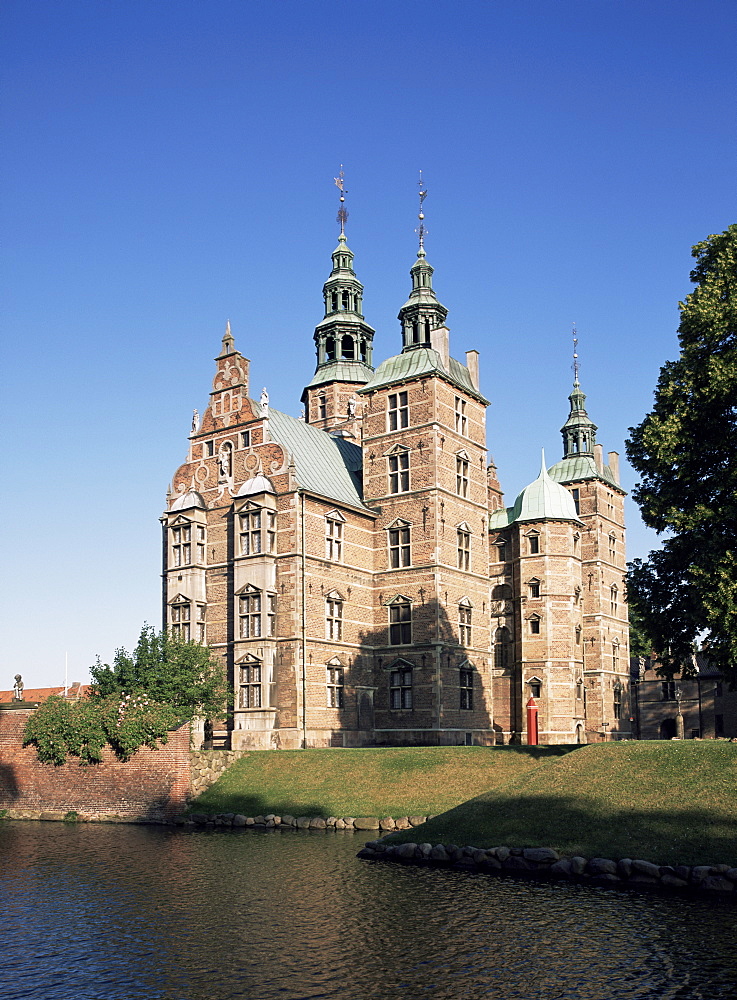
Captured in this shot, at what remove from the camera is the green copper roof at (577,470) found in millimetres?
74812

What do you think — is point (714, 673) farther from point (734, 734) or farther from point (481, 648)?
point (481, 648)

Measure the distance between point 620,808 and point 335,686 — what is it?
25.8 m

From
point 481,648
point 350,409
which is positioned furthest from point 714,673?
point 350,409

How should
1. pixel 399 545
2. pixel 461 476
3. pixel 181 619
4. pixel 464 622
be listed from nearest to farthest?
pixel 181 619, pixel 464 622, pixel 399 545, pixel 461 476

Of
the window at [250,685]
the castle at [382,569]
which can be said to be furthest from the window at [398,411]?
the window at [250,685]

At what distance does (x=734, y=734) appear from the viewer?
251ft

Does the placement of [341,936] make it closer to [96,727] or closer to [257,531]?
[96,727]

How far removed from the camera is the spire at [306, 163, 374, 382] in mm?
74000

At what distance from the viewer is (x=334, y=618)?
51.8 metres

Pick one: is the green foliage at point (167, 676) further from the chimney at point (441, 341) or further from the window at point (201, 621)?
the chimney at point (441, 341)

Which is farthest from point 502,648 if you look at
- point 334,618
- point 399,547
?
point 334,618

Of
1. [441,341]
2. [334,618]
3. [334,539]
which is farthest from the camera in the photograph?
[441,341]

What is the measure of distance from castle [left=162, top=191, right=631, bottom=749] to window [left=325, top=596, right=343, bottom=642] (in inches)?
4.4

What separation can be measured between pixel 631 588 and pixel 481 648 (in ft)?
79.7
